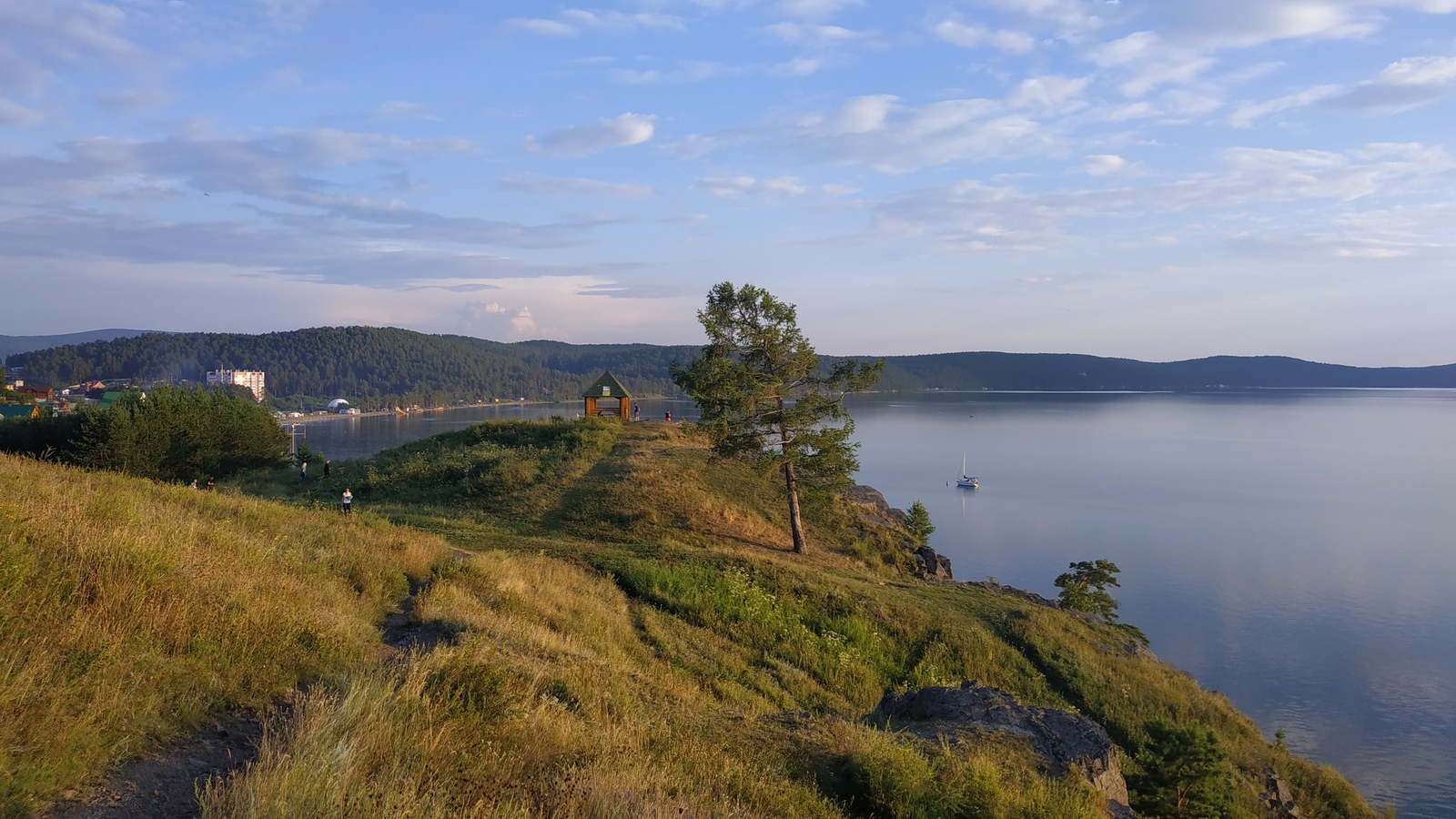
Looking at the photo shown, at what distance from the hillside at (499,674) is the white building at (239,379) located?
607ft

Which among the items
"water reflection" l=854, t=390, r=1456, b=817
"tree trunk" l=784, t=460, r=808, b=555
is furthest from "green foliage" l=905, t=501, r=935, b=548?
"tree trunk" l=784, t=460, r=808, b=555

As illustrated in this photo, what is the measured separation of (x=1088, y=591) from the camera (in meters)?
32.8

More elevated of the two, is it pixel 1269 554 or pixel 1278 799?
pixel 1278 799

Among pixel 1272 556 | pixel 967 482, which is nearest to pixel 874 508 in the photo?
pixel 1272 556

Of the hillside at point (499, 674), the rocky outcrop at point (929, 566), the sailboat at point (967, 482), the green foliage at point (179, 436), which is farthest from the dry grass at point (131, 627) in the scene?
the sailboat at point (967, 482)

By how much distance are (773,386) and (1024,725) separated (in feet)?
53.6

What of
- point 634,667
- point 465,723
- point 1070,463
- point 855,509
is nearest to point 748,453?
point 855,509

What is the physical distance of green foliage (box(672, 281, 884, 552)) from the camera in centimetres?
2475

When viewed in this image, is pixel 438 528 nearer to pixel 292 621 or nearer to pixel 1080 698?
pixel 292 621

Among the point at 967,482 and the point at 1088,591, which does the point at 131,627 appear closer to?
the point at 1088,591

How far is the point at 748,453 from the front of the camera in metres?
26.5

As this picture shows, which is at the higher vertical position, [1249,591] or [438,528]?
[438,528]

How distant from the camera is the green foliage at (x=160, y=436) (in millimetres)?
32156

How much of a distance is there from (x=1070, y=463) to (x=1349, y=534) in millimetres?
36622
